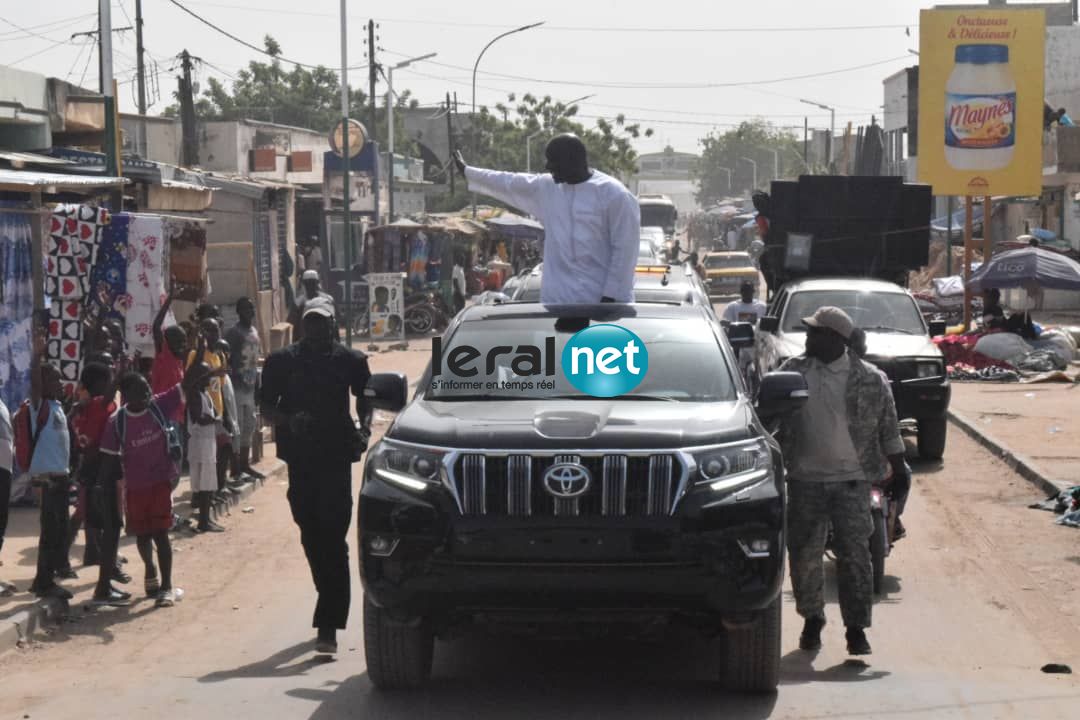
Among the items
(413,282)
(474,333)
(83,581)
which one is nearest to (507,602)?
(474,333)

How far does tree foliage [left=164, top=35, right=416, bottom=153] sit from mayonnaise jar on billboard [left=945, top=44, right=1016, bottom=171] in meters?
61.9

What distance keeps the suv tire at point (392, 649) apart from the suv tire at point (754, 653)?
1.27 metres

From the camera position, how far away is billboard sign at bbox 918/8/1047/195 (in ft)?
98.0

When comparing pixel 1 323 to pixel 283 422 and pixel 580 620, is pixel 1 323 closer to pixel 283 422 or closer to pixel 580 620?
pixel 283 422

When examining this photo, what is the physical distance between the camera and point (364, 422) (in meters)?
7.88

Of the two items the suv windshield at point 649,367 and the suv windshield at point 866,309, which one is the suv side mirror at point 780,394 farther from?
the suv windshield at point 866,309

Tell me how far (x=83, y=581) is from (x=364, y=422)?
303 centimetres

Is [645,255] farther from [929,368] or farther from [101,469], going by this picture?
[101,469]

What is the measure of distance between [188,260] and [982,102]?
20.2m

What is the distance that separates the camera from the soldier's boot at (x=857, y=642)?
7508 millimetres

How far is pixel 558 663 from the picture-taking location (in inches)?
292

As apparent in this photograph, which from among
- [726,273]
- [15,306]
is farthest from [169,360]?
[726,273]

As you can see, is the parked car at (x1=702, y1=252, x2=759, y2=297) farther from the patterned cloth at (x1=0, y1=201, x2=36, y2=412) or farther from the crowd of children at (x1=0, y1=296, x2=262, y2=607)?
the crowd of children at (x1=0, y1=296, x2=262, y2=607)

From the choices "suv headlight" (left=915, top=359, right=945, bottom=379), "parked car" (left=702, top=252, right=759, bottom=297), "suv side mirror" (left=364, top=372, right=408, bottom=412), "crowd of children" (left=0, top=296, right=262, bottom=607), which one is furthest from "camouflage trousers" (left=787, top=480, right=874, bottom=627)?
"parked car" (left=702, top=252, right=759, bottom=297)
